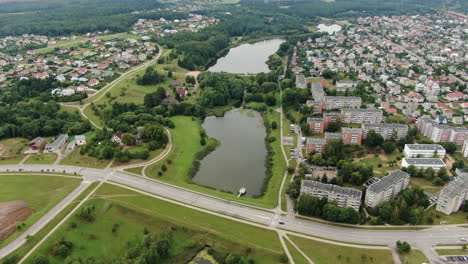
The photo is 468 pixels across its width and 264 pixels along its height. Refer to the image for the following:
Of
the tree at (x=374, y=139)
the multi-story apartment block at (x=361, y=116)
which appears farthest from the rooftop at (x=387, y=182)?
the multi-story apartment block at (x=361, y=116)

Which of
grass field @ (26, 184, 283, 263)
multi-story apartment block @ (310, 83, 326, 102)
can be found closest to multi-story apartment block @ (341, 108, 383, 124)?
multi-story apartment block @ (310, 83, 326, 102)

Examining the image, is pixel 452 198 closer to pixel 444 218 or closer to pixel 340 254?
pixel 444 218

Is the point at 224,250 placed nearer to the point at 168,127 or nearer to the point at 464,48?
the point at 168,127

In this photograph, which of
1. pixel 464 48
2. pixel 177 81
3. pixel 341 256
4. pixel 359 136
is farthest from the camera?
pixel 464 48

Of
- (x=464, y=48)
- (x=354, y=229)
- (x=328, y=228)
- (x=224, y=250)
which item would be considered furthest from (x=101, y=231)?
(x=464, y=48)

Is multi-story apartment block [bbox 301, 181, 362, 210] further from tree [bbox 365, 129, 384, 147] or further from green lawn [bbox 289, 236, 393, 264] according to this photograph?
tree [bbox 365, 129, 384, 147]
